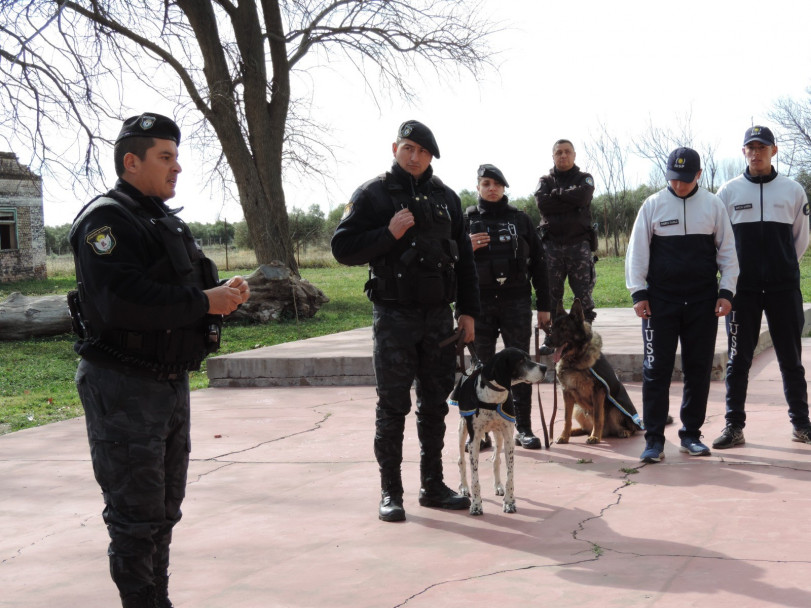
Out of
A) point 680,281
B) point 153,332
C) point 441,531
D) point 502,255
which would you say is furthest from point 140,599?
point 680,281

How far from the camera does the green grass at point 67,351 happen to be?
9.41 m

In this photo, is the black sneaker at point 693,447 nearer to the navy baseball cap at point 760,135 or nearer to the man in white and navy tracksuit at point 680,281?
the man in white and navy tracksuit at point 680,281

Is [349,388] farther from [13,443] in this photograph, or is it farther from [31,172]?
[31,172]

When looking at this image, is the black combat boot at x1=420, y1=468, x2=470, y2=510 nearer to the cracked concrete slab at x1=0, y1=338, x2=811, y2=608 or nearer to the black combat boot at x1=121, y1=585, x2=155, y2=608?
the cracked concrete slab at x1=0, y1=338, x2=811, y2=608

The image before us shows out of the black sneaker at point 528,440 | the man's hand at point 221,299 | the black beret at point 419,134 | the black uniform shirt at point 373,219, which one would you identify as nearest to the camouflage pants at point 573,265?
the black sneaker at point 528,440

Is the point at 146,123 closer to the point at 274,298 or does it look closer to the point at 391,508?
the point at 391,508

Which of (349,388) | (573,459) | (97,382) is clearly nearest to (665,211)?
(573,459)

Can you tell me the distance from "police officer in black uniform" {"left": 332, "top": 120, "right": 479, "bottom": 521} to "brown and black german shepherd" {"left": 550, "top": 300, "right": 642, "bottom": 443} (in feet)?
5.07

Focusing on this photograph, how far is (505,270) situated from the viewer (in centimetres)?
633

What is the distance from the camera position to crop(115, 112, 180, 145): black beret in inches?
128

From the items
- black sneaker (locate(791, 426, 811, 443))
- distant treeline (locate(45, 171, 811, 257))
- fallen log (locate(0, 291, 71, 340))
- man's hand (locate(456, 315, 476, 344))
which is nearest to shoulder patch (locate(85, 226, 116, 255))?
man's hand (locate(456, 315, 476, 344))

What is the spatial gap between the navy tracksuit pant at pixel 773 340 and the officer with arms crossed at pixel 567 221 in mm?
2429

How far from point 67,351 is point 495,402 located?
36.4 feet

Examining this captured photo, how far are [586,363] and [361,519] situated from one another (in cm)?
232
